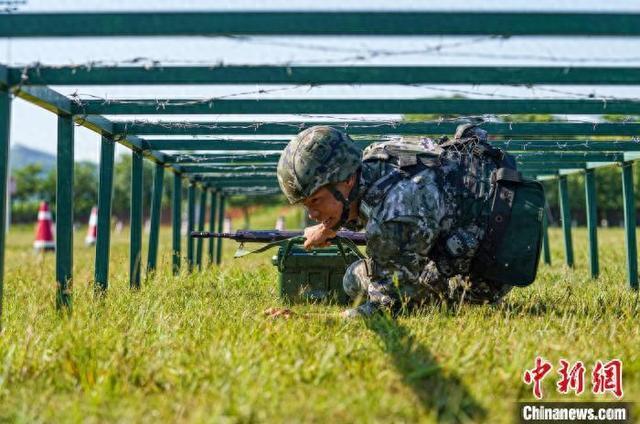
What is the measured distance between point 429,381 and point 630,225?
5.25m

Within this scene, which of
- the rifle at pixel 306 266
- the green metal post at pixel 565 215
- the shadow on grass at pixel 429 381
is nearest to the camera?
the shadow on grass at pixel 429 381

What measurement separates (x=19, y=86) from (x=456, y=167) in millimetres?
2848

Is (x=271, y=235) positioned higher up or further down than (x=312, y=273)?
higher up

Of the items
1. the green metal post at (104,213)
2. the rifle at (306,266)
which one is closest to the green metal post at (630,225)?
the rifle at (306,266)

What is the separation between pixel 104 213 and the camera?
605 cm

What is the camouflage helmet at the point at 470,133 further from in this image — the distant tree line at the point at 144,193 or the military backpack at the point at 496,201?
the distant tree line at the point at 144,193

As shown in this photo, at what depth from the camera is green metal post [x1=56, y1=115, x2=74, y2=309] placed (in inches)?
201

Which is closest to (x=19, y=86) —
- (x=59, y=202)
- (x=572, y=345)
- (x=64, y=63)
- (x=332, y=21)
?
(x=64, y=63)

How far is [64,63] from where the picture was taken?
12.9 feet

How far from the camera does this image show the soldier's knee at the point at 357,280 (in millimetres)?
5555

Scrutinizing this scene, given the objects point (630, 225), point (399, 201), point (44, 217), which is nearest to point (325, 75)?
point (399, 201)

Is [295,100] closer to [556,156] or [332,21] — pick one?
[332,21]

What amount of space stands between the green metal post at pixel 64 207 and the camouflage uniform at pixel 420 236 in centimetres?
198

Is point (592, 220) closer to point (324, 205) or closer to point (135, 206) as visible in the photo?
point (324, 205)
